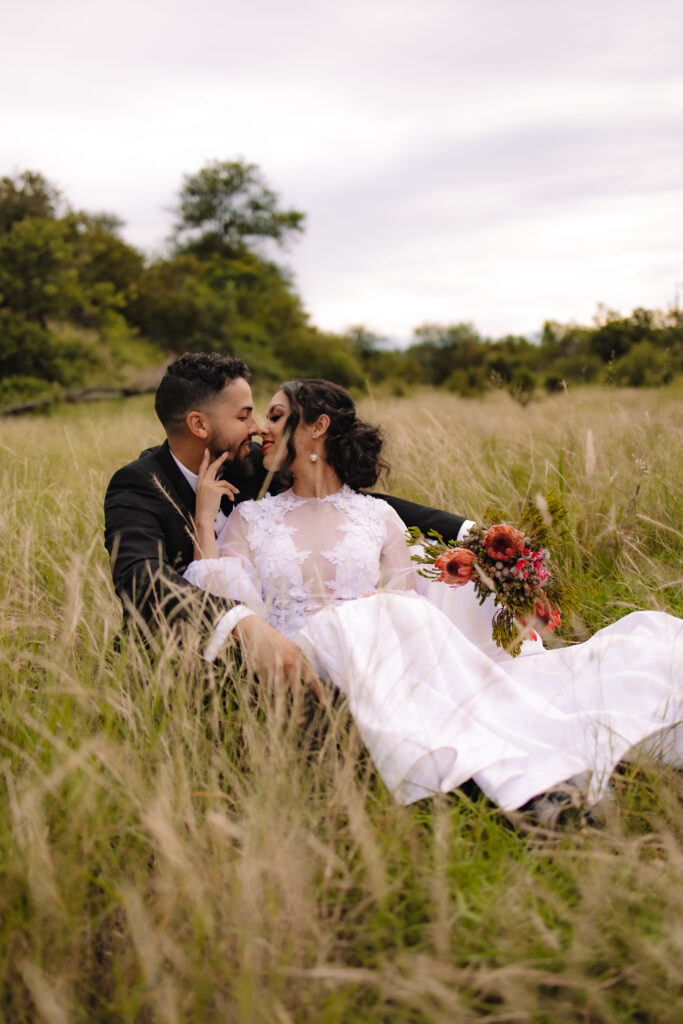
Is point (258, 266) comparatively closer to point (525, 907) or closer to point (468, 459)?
point (468, 459)

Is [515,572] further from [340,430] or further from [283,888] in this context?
[283,888]

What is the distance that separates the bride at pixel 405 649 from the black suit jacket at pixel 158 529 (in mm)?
135

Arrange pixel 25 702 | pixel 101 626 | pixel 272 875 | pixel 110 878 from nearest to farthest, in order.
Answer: pixel 272 875, pixel 110 878, pixel 25 702, pixel 101 626

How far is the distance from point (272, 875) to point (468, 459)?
175 inches

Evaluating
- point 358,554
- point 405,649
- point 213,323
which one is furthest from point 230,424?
point 213,323

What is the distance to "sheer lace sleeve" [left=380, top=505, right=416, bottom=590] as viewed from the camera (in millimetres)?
3762

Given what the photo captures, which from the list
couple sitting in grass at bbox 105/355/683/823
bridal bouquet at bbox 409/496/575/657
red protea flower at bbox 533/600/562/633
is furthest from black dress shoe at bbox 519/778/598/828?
red protea flower at bbox 533/600/562/633

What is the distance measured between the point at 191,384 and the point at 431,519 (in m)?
1.54

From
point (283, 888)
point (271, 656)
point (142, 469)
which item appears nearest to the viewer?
point (283, 888)

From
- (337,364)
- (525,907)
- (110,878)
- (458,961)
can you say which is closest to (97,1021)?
(110,878)

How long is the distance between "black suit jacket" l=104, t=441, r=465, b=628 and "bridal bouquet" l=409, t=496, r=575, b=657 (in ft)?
2.19

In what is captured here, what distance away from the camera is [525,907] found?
1810 millimetres

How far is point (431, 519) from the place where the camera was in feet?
12.8

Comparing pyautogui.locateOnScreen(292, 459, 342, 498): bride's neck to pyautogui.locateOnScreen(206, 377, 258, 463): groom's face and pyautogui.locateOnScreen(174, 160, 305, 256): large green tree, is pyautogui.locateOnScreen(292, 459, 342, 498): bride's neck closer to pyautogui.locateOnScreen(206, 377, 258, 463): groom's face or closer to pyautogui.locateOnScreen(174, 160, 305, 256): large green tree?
pyautogui.locateOnScreen(206, 377, 258, 463): groom's face
